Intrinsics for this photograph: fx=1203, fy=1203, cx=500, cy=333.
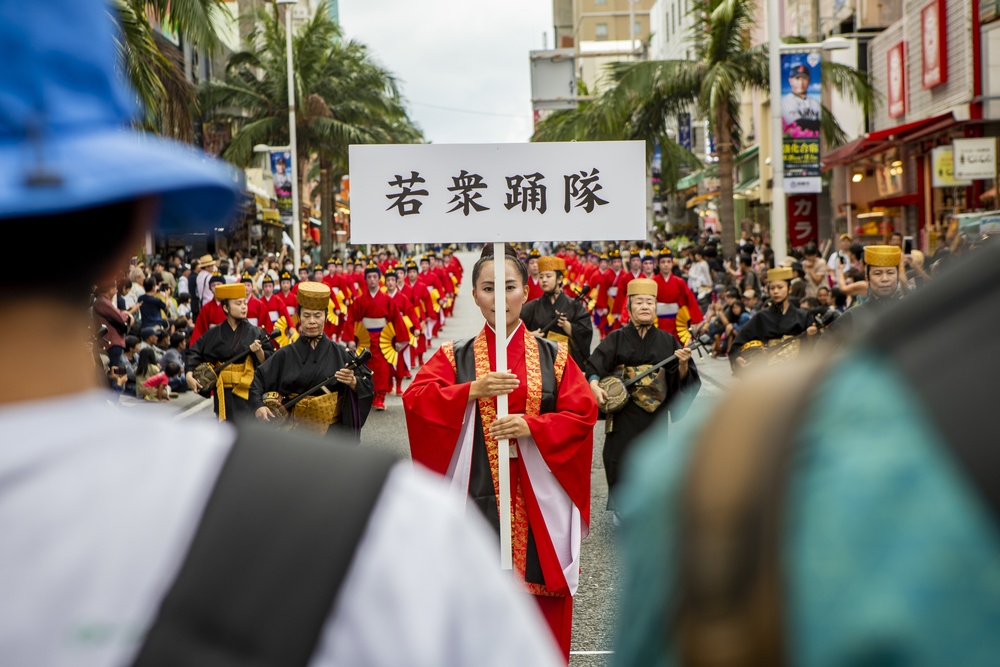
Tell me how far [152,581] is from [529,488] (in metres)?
4.52

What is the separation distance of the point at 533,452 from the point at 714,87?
56.9ft

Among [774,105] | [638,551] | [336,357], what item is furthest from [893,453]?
[774,105]

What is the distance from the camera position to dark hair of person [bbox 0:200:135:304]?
941mm

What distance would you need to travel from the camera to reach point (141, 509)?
0.95 meters

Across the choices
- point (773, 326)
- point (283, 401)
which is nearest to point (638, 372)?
point (773, 326)

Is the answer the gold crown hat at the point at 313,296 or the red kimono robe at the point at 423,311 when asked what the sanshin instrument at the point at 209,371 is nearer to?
the gold crown hat at the point at 313,296

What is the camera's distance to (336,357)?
8.09m

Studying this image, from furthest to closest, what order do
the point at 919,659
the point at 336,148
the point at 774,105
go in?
1. the point at 336,148
2. the point at 774,105
3. the point at 919,659

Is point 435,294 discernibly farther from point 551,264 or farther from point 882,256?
point 882,256

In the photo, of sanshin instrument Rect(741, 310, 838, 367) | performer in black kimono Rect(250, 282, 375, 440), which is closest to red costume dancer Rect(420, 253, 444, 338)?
sanshin instrument Rect(741, 310, 838, 367)

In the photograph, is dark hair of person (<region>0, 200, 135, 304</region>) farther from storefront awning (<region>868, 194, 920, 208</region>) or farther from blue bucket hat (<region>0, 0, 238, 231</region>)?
storefront awning (<region>868, 194, 920, 208</region>)

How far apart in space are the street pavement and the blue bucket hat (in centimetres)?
62

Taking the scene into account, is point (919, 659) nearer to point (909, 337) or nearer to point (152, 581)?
point (909, 337)

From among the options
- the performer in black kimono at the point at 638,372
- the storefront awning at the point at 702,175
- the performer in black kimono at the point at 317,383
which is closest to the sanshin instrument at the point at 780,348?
the performer in black kimono at the point at 638,372
